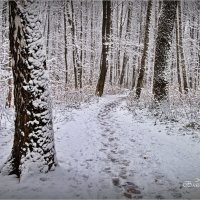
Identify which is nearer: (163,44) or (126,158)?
(126,158)

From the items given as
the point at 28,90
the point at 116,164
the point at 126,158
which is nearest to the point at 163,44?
the point at 126,158

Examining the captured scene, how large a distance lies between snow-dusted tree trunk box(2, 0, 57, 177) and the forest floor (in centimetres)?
35

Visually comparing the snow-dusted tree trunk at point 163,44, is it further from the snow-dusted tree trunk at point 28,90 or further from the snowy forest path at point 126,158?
the snow-dusted tree trunk at point 28,90

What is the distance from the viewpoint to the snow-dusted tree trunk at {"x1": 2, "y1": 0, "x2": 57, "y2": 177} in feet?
17.3

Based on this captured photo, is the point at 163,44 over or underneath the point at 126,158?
over

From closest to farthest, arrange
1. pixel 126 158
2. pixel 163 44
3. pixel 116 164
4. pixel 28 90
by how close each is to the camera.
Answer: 1. pixel 28 90
2. pixel 116 164
3. pixel 126 158
4. pixel 163 44

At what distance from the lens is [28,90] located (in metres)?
5.32

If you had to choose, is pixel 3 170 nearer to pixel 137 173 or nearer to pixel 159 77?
pixel 137 173

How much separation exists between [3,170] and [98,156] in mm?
2257

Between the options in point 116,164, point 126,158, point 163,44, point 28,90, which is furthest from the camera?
point 163,44

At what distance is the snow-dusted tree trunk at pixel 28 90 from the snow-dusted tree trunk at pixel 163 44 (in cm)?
735

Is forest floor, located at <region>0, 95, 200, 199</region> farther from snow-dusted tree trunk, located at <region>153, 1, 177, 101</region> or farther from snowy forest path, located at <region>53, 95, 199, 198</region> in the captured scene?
snow-dusted tree trunk, located at <region>153, 1, 177, 101</region>

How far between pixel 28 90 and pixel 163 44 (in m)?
8.05

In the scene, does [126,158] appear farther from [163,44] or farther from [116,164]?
[163,44]
